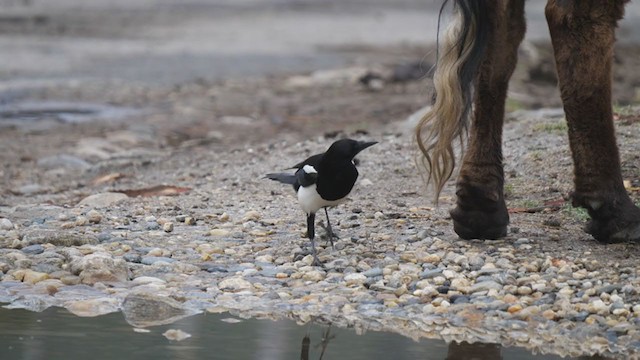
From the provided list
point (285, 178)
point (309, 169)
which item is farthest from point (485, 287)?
point (285, 178)

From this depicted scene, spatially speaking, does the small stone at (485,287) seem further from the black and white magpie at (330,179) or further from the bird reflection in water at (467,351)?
the black and white magpie at (330,179)

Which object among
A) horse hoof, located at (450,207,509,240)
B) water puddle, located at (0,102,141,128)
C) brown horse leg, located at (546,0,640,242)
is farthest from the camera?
water puddle, located at (0,102,141,128)

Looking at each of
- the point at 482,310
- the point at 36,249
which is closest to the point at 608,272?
the point at 482,310

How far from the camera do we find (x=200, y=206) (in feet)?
24.5

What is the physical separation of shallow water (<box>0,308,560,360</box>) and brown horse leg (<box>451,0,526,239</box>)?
1.11 metres

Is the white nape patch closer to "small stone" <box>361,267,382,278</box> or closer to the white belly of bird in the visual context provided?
the white belly of bird

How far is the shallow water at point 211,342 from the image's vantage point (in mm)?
4875

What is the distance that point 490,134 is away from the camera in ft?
20.0

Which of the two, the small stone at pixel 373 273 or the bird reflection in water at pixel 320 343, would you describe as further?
the small stone at pixel 373 273

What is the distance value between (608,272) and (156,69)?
9.71 metres

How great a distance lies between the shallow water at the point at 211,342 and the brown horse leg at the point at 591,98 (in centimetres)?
104

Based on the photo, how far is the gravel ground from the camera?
5391 mm

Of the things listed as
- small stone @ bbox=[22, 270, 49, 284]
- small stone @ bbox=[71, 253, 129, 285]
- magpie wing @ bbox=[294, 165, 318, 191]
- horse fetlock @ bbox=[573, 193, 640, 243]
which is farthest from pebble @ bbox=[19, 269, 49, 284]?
horse fetlock @ bbox=[573, 193, 640, 243]

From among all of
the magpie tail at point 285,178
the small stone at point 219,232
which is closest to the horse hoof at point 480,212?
the magpie tail at point 285,178
